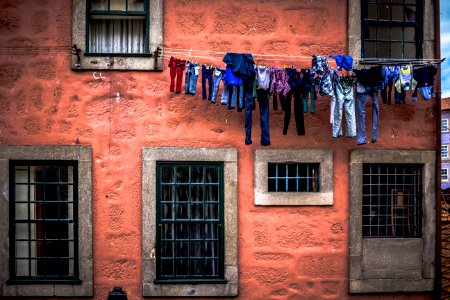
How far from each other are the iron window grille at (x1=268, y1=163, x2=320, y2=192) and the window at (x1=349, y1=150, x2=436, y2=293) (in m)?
0.59

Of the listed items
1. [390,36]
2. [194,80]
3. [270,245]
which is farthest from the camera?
[390,36]

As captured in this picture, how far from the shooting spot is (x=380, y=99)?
662 centimetres

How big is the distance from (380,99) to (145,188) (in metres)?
4.08

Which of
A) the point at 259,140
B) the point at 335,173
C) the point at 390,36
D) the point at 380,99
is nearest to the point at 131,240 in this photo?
the point at 259,140

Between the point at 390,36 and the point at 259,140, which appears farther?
the point at 390,36

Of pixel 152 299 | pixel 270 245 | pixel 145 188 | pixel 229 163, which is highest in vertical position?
pixel 229 163

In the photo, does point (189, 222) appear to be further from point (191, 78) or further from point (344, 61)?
point (344, 61)

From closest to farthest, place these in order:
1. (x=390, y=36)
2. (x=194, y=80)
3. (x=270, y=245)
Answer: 1. (x=194, y=80)
2. (x=270, y=245)
3. (x=390, y=36)

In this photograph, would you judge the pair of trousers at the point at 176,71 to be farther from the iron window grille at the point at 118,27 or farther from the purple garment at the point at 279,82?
the purple garment at the point at 279,82

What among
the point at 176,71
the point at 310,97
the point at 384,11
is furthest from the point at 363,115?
the point at 176,71

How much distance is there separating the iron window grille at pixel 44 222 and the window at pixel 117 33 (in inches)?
67.5

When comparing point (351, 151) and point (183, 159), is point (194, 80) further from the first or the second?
point (351, 151)

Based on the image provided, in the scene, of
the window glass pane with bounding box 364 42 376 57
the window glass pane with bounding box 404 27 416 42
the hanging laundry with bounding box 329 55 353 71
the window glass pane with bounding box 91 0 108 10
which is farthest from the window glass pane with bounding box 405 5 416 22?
the window glass pane with bounding box 91 0 108 10

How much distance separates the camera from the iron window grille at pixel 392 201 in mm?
6660
